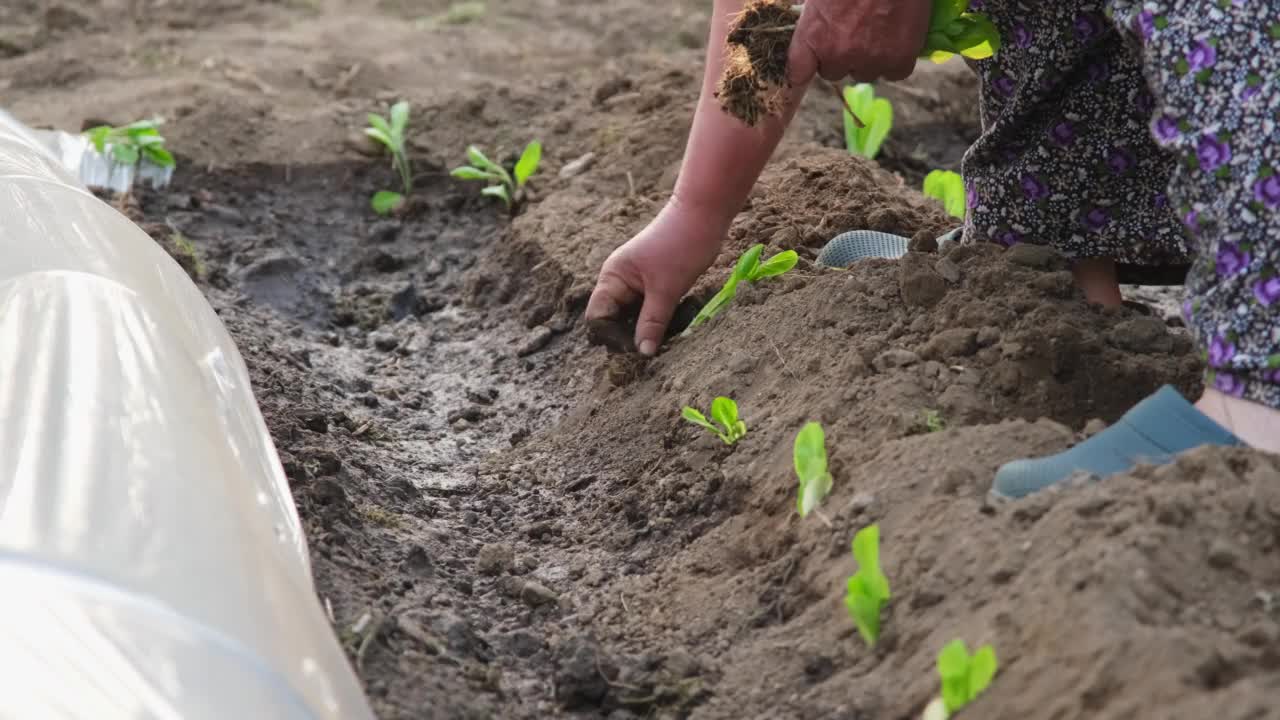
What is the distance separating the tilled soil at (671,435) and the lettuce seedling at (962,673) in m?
0.02

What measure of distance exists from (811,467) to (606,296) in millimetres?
693

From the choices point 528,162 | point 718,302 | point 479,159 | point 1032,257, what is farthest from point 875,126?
point 1032,257

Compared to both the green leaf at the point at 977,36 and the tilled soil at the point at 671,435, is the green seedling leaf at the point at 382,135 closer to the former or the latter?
the tilled soil at the point at 671,435

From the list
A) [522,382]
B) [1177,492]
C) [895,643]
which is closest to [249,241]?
[522,382]

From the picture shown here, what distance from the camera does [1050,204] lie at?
2.13m

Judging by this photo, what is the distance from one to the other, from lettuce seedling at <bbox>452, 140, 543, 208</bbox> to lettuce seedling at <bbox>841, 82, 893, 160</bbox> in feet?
2.44

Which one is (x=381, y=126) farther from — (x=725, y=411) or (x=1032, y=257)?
(x=1032, y=257)

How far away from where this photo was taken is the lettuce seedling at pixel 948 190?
111 inches

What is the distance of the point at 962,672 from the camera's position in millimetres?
A: 1299

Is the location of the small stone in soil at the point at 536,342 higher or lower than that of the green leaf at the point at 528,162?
lower

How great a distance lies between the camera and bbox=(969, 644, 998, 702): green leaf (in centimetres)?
129

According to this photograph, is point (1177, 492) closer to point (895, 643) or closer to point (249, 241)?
point (895, 643)

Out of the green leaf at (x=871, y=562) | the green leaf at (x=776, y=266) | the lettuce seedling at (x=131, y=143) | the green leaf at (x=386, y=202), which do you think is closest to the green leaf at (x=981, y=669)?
the green leaf at (x=871, y=562)

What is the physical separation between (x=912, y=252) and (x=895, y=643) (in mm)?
816
